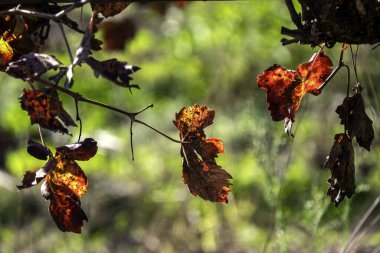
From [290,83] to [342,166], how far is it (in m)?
0.17

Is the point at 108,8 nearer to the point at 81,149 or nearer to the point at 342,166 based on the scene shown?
the point at 81,149

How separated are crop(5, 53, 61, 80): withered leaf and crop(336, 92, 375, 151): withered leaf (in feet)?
1.61

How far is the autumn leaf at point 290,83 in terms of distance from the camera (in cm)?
114

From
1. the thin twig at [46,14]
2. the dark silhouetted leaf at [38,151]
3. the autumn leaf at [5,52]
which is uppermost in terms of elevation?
the thin twig at [46,14]

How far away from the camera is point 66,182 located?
1.11 metres

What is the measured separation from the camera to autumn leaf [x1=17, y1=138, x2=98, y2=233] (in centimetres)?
105

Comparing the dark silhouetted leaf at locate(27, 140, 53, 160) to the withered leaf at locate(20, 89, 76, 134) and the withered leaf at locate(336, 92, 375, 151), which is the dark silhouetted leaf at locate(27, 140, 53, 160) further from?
the withered leaf at locate(336, 92, 375, 151)

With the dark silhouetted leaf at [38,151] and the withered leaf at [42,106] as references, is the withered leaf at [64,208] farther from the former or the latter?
the withered leaf at [42,106]

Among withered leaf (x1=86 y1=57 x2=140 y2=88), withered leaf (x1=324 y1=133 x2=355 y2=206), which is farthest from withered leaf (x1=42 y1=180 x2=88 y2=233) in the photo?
withered leaf (x1=324 y1=133 x2=355 y2=206)

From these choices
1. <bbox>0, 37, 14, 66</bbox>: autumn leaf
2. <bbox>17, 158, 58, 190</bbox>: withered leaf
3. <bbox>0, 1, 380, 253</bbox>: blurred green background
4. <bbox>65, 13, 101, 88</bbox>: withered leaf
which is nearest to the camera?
<bbox>65, 13, 101, 88</bbox>: withered leaf

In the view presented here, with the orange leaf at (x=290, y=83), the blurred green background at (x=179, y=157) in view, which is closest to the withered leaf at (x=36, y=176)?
the orange leaf at (x=290, y=83)

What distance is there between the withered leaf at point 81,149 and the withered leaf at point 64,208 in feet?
0.22

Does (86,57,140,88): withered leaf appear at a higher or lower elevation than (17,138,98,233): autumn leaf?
higher

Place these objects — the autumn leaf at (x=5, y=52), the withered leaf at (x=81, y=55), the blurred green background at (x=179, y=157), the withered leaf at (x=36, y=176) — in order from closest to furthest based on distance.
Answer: the withered leaf at (x=81, y=55) < the withered leaf at (x=36, y=176) < the autumn leaf at (x=5, y=52) < the blurred green background at (x=179, y=157)
